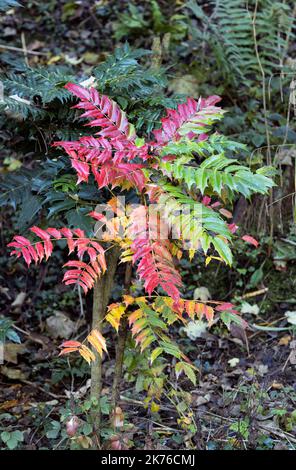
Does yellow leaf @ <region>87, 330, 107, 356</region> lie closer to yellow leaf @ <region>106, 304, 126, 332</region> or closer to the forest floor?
yellow leaf @ <region>106, 304, 126, 332</region>

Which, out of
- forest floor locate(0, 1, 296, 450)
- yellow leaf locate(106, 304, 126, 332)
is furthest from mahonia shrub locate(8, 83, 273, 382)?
forest floor locate(0, 1, 296, 450)

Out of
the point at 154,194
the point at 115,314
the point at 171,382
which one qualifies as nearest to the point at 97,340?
the point at 115,314

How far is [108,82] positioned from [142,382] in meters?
1.28

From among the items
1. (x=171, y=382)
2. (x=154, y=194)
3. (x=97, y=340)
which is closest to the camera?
(x=154, y=194)

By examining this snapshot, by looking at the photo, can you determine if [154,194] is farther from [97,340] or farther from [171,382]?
[171,382]

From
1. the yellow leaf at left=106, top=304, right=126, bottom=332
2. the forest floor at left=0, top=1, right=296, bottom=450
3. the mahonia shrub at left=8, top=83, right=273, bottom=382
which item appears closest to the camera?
the mahonia shrub at left=8, top=83, right=273, bottom=382

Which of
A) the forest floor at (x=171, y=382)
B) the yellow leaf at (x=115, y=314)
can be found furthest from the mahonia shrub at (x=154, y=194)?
the forest floor at (x=171, y=382)

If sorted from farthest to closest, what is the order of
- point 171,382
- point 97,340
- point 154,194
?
1. point 171,382
2. point 97,340
3. point 154,194

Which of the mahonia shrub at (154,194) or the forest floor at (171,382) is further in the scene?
the forest floor at (171,382)

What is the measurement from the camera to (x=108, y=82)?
7.85 feet

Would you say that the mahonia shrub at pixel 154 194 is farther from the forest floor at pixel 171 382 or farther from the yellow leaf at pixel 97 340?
the forest floor at pixel 171 382


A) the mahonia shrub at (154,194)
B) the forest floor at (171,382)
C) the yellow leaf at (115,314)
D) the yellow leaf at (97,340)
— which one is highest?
the mahonia shrub at (154,194)
